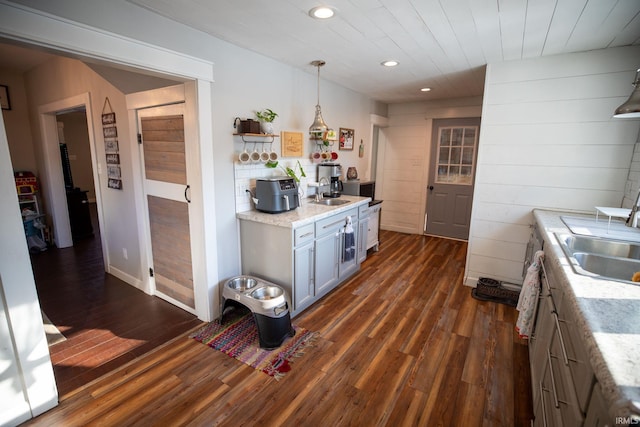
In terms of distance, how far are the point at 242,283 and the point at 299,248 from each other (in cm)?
59

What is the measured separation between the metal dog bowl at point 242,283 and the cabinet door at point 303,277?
364 millimetres

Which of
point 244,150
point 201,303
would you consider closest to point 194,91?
point 244,150

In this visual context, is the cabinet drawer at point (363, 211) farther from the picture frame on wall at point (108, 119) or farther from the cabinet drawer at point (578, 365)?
the picture frame on wall at point (108, 119)

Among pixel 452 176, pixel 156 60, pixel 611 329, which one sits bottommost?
pixel 611 329

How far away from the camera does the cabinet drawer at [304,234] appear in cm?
251

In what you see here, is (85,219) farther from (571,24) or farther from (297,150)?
(571,24)

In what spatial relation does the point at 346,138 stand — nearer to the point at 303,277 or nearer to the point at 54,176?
the point at 303,277

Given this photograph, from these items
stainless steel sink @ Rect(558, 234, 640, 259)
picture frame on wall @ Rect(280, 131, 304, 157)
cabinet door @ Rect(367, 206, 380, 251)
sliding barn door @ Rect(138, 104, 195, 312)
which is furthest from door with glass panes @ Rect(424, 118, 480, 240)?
sliding barn door @ Rect(138, 104, 195, 312)

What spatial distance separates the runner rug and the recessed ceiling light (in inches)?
88.7

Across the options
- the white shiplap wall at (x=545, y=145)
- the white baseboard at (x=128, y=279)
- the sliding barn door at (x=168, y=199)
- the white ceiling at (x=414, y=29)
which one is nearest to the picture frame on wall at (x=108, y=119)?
the sliding barn door at (x=168, y=199)

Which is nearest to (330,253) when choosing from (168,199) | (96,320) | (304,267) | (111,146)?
(304,267)

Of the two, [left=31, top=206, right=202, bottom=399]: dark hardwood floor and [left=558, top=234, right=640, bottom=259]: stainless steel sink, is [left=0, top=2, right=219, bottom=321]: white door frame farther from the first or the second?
[left=558, top=234, right=640, bottom=259]: stainless steel sink

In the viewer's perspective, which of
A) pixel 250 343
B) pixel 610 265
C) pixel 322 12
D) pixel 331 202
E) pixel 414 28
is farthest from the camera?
pixel 331 202

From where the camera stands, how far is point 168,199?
270 centimetres
